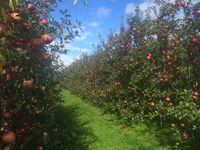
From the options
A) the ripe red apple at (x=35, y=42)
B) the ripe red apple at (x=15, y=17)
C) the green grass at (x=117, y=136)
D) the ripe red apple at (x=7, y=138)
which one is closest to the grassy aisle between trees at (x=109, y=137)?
the green grass at (x=117, y=136)

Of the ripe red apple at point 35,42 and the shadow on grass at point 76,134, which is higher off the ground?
the ripe red apple at point 35,42

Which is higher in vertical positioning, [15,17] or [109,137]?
[15,17]

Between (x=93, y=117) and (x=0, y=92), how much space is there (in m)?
6.10

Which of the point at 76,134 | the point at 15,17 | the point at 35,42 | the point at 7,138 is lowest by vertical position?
the point at 76,134

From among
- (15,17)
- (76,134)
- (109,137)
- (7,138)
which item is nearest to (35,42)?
(15,17)

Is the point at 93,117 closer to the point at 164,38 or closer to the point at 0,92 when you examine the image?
the point at 164,38

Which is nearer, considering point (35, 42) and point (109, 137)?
point (35, 42)

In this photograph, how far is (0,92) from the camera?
1666mm

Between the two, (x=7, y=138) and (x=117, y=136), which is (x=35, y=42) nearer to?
(x=7, y=138)

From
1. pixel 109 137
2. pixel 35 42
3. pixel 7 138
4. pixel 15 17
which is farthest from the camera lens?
pixel 109 137

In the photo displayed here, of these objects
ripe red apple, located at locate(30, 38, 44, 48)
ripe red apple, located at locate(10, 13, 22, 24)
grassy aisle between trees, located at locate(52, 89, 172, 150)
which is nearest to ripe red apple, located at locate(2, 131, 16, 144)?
ripe red apple, located at locate(30, 38, 44, 48)

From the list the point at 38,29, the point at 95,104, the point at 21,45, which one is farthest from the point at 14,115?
the point at 95,104

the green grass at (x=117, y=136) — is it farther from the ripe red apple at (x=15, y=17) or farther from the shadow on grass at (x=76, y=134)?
the ripe red apple at (x=15, y=17)

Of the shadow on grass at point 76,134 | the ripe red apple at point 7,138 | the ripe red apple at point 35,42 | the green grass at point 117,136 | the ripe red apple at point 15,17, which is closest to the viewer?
the ripe red apple at point 7,138
